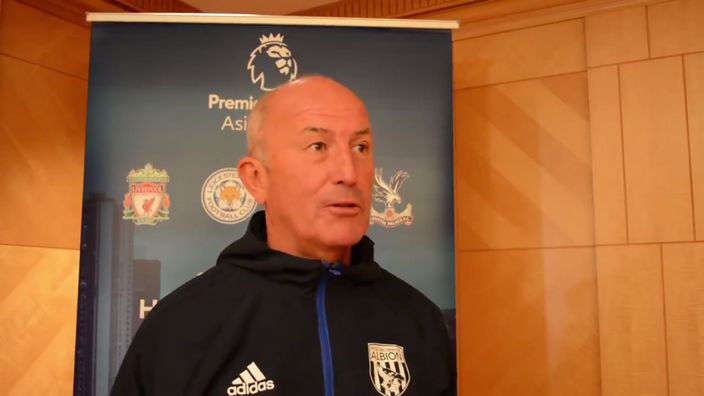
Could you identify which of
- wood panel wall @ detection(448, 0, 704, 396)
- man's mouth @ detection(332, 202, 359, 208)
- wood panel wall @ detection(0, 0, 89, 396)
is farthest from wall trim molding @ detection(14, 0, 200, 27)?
man's mouth @ detection(332, 202, 359, 208)

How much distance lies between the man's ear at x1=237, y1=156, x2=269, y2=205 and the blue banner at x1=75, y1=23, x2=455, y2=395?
2.10ft

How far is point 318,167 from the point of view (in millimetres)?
1598

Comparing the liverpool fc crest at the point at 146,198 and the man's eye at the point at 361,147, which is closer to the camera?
the man's eye at the point at 361,147

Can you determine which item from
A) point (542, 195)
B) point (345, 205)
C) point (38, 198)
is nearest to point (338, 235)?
point (345, 205)

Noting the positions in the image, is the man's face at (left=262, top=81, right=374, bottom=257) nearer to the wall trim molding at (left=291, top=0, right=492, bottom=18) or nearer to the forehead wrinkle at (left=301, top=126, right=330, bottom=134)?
the forehead wrinkle at (left=301, top=126, right=330, bottom=134)

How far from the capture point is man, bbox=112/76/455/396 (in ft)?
4.92

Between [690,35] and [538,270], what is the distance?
3.56 ft

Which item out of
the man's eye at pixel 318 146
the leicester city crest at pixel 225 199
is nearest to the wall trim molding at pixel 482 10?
the leicester city crest at pixel 225 199

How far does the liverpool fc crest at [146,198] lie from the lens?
231 centimetres

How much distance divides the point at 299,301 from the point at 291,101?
46cm

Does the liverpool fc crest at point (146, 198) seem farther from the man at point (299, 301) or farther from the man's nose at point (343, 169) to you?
the man's nose at point (343, 169)

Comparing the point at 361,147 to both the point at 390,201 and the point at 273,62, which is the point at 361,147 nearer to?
the point at 390,201

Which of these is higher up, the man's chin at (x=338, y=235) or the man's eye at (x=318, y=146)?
the man's eye at (x=318, y=146)

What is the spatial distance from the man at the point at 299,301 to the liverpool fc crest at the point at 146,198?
27.8 inches
